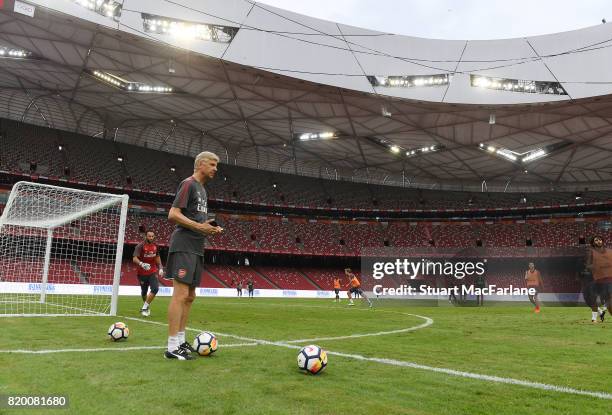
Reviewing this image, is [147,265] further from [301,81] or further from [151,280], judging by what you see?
[301,81]

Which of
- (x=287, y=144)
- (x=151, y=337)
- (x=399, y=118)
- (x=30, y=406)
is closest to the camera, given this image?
(x=30, y=406)

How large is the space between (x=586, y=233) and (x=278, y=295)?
3580 centimetres

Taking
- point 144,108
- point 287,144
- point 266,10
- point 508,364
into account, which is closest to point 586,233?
point 287,144

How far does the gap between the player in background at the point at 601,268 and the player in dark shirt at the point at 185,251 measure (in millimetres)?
10309

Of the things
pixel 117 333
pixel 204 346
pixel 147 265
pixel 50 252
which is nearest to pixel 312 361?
pixel 204 346

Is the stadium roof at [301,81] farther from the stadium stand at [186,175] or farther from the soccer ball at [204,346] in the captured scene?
the soccer ball at [204,346]

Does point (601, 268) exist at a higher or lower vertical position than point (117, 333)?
higher

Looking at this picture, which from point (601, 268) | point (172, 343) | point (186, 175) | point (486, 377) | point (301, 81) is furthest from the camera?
point (186, 175)

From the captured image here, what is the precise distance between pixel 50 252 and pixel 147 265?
8.00m

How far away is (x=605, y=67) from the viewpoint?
31.4 metres

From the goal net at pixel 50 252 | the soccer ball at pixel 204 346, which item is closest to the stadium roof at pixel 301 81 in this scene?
the goal net at pixel 50 252

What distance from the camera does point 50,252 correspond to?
1764 cm

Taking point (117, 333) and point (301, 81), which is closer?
point (117, 333)

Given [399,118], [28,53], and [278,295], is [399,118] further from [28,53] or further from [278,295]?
[28,53]
